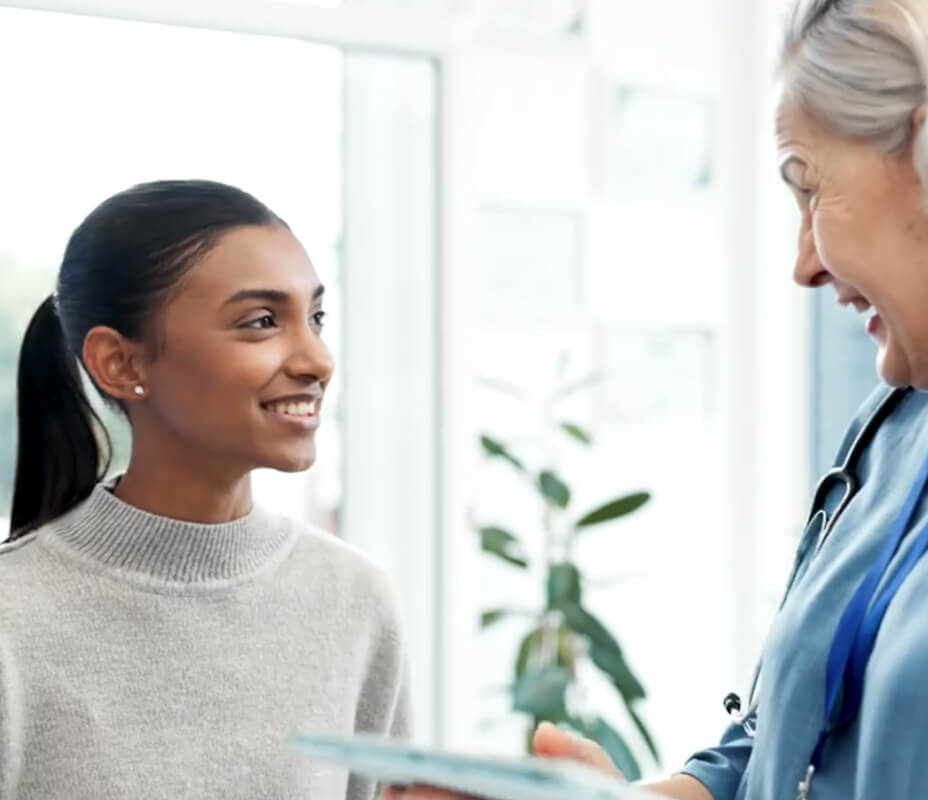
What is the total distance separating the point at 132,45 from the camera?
211 cm

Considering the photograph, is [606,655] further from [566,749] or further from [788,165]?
[788,165]

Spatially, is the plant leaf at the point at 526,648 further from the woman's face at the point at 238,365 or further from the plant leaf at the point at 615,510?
the woman's face at the point at 238,365

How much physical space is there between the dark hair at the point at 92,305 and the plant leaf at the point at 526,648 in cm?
140

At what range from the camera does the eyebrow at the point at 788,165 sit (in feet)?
3.89

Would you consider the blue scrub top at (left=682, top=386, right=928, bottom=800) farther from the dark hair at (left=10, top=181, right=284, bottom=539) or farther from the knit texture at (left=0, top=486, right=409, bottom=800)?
the dark hair at (left=10, top=181, right=284, bottom=539)

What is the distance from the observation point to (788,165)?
1199 mm

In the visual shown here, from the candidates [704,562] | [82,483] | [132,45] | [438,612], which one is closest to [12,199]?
[132,45]


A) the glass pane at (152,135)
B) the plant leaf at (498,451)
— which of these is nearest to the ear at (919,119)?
the glass pane at (152,135)

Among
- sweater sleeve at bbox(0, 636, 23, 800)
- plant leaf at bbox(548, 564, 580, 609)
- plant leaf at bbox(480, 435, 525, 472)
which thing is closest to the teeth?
sweater sleeve at bbox(0, 636, 23, 800)

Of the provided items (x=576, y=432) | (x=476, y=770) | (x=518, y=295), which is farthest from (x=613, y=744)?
(x=476, y=770)

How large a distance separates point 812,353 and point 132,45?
1.92m

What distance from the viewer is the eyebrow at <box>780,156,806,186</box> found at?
3.89 ft

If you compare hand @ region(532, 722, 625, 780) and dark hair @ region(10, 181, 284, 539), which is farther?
dark hair @ region(10, 181, 284, 539)

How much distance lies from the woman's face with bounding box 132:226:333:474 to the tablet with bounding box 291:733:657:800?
0.55 m
